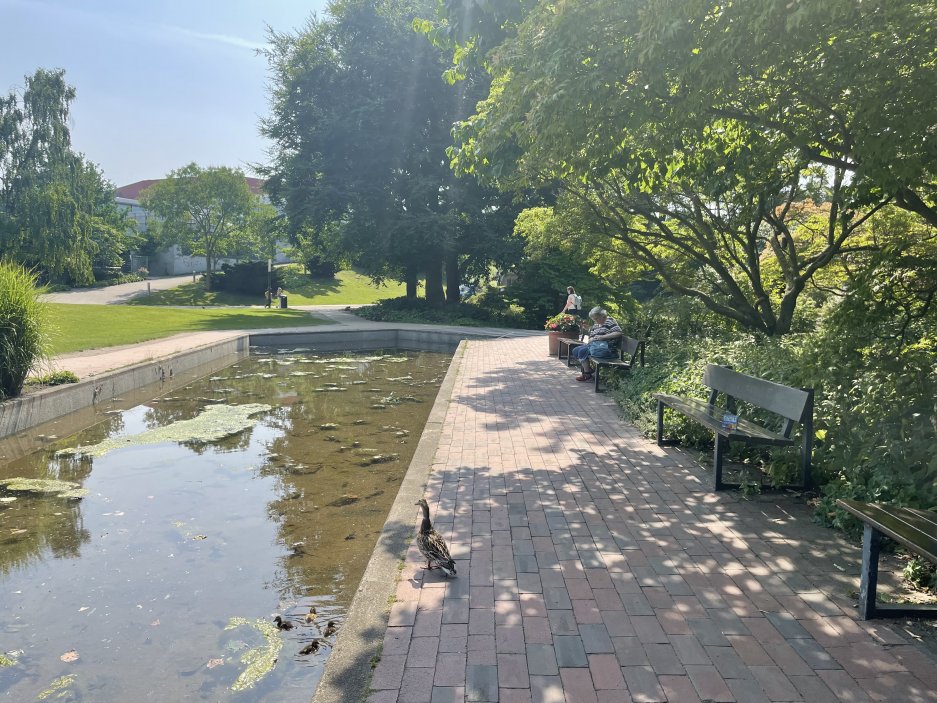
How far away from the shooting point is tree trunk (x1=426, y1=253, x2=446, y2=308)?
113 feet

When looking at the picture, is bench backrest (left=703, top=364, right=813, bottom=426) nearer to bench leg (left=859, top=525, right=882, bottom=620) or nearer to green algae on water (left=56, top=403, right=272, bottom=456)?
bench leg (left=859, top=525, right=882, bottom=620)

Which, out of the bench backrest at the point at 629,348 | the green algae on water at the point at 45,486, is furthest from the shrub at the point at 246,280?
the green algae on water at the point at 45,486

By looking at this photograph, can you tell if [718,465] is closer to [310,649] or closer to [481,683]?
[481,683]

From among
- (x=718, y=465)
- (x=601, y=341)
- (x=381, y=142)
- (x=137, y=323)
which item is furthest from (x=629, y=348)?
(x=381, y=142)

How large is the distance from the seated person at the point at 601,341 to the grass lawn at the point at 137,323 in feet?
40.1

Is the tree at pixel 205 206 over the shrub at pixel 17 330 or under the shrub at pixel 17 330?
over

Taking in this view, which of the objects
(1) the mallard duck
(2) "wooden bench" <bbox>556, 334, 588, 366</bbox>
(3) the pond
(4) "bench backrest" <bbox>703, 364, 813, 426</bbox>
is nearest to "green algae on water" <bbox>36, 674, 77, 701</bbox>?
(3) the pond

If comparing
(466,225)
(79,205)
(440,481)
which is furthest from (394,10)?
(440,481)

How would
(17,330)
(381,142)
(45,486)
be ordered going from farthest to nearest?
(381,142) → (17,330) → (45,486)

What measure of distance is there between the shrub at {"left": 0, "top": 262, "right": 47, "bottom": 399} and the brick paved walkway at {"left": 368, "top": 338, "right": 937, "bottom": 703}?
23.0ft

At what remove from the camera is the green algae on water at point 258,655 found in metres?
3.62

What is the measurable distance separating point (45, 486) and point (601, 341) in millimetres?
8659

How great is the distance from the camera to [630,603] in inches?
148

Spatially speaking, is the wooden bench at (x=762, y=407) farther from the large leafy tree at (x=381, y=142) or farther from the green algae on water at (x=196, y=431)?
the large leafy tree at (x=381, y=142)
